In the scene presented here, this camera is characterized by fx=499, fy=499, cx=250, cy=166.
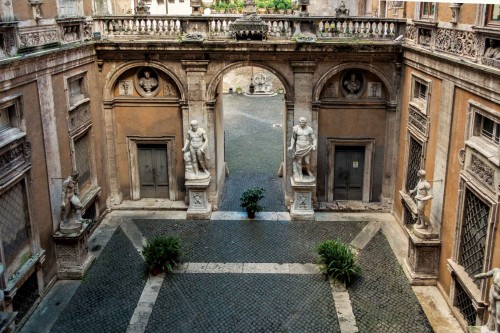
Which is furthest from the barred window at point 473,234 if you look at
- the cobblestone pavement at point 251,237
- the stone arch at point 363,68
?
the stone arch at point 363,68

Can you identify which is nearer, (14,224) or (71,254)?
(14,224)

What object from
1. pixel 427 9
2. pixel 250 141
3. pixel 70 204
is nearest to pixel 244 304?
pixel 70 204

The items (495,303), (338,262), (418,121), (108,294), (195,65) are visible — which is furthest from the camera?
(195,65)

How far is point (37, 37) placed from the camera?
42.9 ft

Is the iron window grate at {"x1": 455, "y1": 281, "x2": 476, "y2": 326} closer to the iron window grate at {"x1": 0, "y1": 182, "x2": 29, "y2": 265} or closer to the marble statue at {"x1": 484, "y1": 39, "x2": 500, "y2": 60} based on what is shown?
the marble statue at {"x1": 484, "y1": 39, "x2": 500, "y2": 60}

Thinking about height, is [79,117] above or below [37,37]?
below

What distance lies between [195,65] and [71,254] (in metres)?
7.61

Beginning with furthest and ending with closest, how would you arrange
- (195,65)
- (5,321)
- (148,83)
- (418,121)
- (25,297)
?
(148,83) → (195,65) → (418,121) → (25,297) → (5,321)

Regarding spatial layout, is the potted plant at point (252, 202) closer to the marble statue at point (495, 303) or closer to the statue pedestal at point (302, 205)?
the statue pedestal at point (302, 205)

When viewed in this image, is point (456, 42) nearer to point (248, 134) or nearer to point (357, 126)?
point (357, 126)

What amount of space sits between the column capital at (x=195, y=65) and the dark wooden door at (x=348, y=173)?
5.74 meters

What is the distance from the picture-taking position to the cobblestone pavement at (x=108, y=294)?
477 inches

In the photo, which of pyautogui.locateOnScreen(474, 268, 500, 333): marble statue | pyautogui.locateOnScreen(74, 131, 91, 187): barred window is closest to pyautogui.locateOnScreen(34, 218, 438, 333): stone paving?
pyautogui.locateOnScreen(74, 131, 91, 187): barred window

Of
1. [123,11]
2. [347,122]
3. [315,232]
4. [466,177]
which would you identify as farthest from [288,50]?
[123,11]
